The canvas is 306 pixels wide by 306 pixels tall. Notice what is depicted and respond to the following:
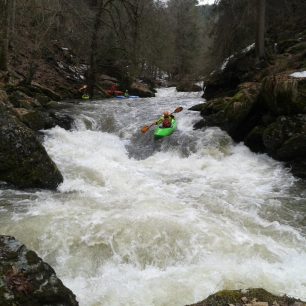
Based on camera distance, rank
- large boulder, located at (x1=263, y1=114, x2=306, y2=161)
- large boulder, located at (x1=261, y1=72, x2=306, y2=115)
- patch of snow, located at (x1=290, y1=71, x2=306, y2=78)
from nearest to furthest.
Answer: large boulder, located at (x1=263, y1=114, x2=306, y2=161)
large boulder, located at (x1=261, y1=72, x2=306, y2=115)
patch of snow, located at (x1=290, y1=71, x2=306, y2=78)

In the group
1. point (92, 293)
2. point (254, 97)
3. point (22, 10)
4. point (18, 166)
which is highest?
point (22, 10)

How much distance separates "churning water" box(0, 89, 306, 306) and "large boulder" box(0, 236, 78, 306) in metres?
0.62

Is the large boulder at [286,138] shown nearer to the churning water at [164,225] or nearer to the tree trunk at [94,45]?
the churning water at [164,225]

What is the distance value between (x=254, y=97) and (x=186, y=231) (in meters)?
6.39

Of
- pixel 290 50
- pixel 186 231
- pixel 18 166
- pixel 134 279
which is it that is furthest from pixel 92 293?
pixel 290 50

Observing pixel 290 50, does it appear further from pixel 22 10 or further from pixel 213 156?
pixel 22 10

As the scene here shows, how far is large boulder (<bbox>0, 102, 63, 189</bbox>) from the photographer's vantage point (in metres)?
6.96

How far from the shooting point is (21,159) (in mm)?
7039

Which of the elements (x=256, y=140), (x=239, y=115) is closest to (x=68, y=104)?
(x=239, y=115)

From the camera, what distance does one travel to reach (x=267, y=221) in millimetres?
6176

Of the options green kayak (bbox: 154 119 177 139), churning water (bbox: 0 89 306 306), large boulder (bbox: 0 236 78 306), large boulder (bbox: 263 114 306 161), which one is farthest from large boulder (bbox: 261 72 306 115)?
large boulder (bbox: 0 236 78 306)

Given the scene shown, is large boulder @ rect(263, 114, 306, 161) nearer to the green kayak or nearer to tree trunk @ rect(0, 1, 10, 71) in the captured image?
the green kayak

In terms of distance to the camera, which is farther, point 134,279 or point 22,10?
point 22,10

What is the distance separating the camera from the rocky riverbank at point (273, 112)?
29.6ft
